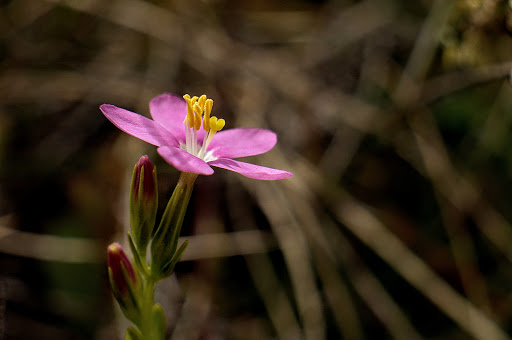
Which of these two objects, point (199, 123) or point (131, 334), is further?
point (199, 123)

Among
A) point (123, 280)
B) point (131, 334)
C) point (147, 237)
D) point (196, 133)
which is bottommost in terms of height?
point (131, 334)

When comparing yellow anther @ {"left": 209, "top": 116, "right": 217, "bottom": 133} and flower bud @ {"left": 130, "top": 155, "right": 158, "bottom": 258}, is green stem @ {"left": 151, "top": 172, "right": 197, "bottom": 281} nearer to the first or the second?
flower bud @ {"left": 130, "top": 155, "right": 158, "bottom": 258}

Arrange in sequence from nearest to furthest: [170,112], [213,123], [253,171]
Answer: [253,171]
[213,123]
[170,112]

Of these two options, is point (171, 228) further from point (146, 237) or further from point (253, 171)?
point (253, 171)

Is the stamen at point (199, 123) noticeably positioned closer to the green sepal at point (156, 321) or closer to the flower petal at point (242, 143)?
the flower petal at point (242, 143)

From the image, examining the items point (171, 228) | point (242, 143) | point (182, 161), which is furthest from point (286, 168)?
point (182, 161)
